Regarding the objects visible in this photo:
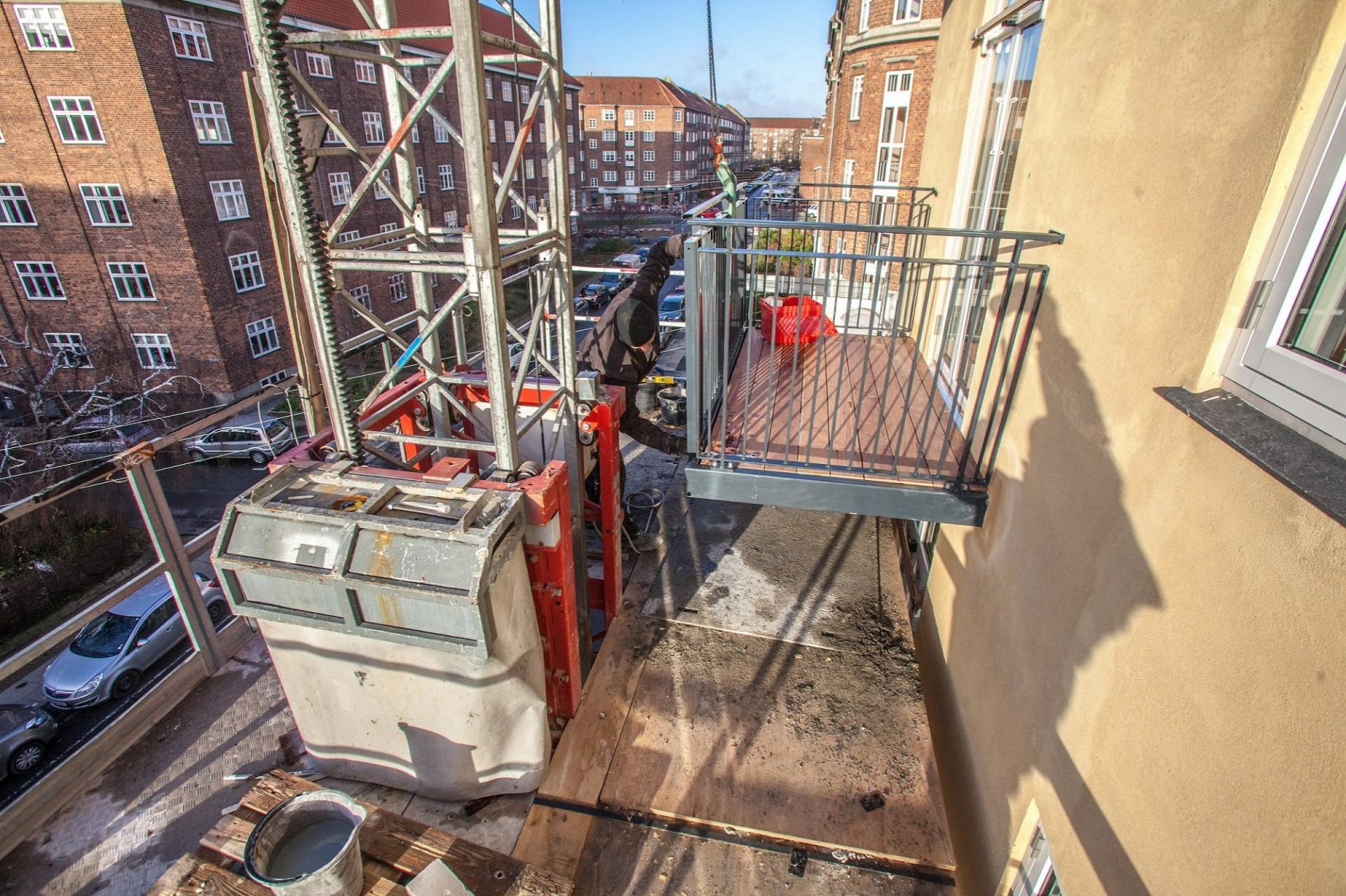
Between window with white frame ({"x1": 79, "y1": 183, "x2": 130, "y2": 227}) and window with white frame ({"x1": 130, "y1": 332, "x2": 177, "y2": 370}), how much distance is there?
3.38 meters

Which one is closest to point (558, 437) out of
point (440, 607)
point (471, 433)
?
point (471, 433)

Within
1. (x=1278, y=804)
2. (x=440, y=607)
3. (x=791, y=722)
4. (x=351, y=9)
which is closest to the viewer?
(x=1278, y=804)

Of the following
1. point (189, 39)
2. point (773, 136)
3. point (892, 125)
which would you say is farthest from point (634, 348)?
point (773, 136)

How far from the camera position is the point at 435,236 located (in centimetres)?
465

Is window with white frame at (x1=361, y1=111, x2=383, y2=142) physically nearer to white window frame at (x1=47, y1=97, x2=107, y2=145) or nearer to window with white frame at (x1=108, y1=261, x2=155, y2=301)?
white window frame at (x1=47, y1=97, x2=107, y2=145)

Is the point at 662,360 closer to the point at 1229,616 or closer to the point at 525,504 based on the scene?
the point at 525,504

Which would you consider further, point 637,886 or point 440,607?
point 637,886

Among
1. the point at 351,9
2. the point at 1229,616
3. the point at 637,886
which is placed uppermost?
the point at 351,9

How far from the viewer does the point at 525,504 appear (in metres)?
3.31

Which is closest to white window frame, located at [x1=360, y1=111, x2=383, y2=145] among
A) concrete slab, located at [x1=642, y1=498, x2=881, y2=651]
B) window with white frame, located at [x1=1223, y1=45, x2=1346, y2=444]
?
concrete slab, located at [x1=642, y1=498, x2=881, y2=651]

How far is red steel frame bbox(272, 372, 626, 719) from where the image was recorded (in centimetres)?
345

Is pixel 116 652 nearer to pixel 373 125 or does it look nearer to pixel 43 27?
pixel 43 27

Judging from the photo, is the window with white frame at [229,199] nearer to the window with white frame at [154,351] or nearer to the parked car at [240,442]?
the window with white frame at [154,351]

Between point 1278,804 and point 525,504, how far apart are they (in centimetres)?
288
